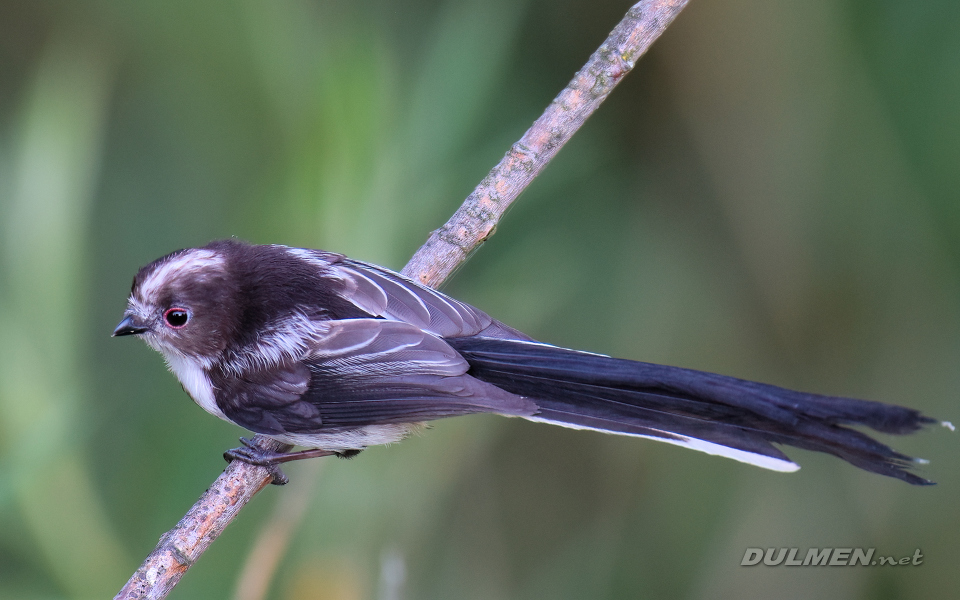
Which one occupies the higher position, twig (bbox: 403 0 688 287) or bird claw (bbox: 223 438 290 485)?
twig (bbox: 403 0 688 287)

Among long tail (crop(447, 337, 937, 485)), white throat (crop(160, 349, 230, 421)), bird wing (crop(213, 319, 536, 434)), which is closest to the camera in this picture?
long tail (crop(447, 337, 937, 485))

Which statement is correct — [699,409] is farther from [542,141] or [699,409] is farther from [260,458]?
[260,458]

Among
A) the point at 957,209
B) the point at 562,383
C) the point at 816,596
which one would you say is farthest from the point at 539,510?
the point at 957,209

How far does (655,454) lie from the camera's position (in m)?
2.69

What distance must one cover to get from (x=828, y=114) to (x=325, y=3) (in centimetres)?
171

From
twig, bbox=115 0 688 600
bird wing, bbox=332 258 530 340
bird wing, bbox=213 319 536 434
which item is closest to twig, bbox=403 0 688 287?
twig, bbox=115 0 688 600

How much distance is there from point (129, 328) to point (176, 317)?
0.14 m

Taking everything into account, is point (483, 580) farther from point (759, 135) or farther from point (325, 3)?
point (325, 3)

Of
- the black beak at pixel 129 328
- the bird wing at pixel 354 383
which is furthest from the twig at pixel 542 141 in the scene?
the black beak at pixel 129 328

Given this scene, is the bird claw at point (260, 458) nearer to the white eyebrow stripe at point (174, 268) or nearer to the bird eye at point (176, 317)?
the bird eye at point (176, 317)

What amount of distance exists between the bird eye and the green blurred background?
294 millimetres

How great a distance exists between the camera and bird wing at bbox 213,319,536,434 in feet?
6.16

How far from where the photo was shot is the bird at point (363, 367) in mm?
1651

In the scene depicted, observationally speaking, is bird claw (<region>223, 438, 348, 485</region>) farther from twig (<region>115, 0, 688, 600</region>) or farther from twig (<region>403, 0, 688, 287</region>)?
twig (<region>403, 0, 688, 287</region>)
